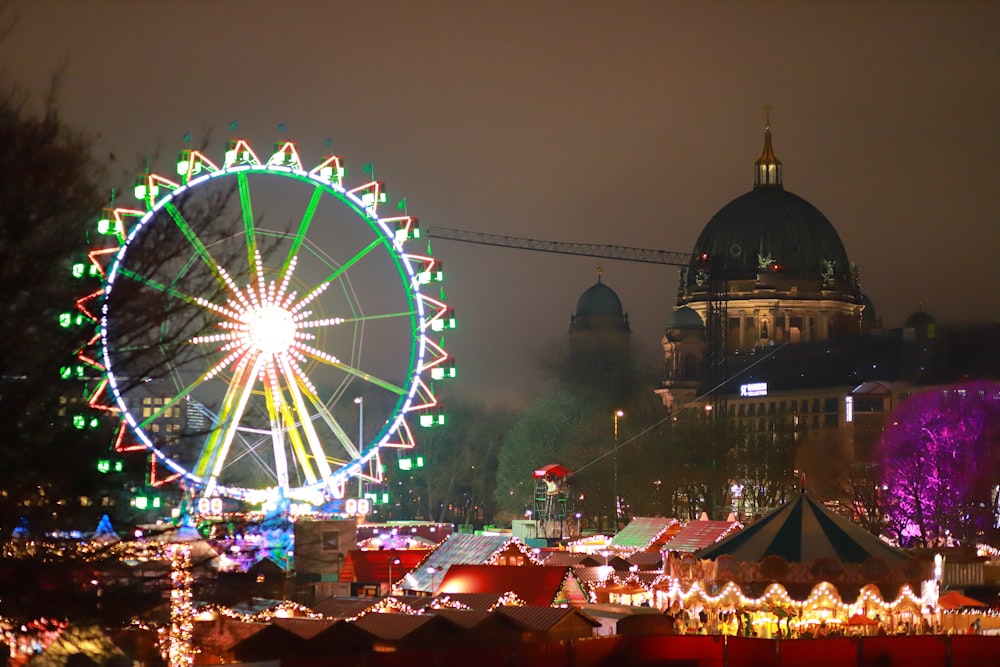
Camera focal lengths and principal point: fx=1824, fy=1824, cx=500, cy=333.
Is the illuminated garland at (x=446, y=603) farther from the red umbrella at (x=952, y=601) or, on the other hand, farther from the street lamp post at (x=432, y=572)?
the red umbrella at (x=952, y=601)

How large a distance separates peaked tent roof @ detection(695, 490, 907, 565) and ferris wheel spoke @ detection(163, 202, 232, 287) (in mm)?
24574

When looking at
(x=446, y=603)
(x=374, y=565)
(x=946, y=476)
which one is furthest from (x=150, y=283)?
(x=946, y=476)

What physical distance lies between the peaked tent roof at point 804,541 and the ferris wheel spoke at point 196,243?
24.6m

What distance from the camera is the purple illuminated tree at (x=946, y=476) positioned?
9175cm

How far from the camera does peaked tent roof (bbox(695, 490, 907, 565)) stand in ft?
143

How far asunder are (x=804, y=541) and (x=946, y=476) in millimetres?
52223

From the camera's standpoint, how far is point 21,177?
1898 centimetres

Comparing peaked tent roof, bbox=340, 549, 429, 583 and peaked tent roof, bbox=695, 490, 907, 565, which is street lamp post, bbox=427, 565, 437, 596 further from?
peaked tent roof, bbox=695, 490, 907, 565

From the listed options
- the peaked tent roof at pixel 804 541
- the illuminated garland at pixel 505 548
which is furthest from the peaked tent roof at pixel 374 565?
the peaked tent roof at pixel 804 541

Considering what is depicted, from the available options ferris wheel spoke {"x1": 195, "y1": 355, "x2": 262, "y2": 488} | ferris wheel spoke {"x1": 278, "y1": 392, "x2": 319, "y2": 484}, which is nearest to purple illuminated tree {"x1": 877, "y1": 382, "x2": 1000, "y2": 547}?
ferris wheel spoke {"x1": 278, "y1": 392, "x2": 319, "y2": 484}

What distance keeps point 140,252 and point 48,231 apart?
1.06 meters

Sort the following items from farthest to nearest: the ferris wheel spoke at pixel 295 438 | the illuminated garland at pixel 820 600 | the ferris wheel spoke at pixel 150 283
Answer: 1. the ferris wheel spoke at pixel 295 438
2. the illuminated garland at pixel 820 600
3. the ferris wheel spoke at pixel 150 283

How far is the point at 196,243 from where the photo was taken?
21.9 m

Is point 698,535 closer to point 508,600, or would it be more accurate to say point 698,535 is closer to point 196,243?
point 508,600
